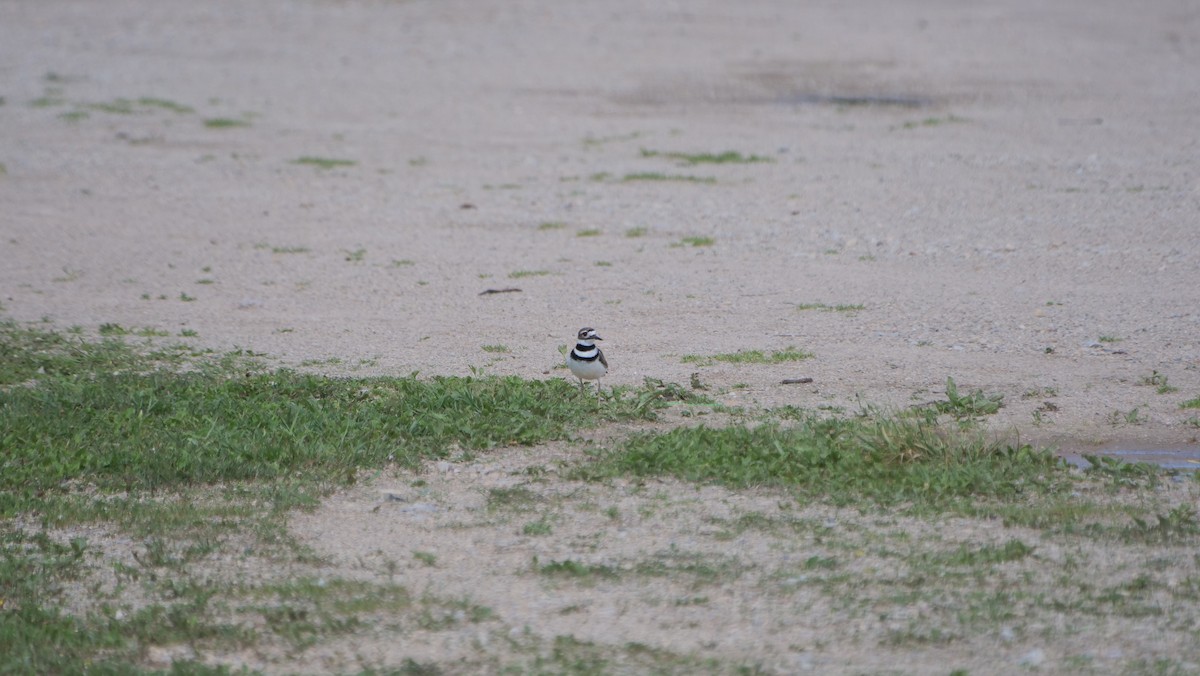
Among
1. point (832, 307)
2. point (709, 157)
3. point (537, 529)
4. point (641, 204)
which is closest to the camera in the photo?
point (537, 529)

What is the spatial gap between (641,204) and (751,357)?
4847 mm

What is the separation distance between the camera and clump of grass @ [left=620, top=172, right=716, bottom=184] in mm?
13711

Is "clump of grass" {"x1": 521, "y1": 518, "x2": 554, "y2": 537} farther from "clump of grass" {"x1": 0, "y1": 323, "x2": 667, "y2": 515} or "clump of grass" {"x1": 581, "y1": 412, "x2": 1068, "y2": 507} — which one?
"clump of grass" {"x1": 0, "y1": 323, "x2": 667, "y2": 515}

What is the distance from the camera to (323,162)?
585 inches

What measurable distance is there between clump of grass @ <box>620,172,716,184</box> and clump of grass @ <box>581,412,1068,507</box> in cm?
728

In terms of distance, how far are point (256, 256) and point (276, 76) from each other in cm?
1036

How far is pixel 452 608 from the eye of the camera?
4992 millimetres

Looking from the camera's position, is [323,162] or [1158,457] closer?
[1158,457]

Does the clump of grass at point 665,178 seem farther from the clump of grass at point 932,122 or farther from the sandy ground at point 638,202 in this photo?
the clump of grass at point 932,122

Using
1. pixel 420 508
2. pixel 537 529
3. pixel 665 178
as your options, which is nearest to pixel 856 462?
pixel 537 529

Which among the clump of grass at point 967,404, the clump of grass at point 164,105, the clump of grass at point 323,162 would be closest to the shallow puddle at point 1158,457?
the clump of grass at point 967,404

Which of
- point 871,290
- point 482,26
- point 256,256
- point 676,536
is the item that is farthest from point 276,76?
point 676,536

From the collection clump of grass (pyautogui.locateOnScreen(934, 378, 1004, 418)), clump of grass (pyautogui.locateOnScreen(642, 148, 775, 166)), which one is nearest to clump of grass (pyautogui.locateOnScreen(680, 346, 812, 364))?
clump of grass (pyautogui.locateOnScreen(934, 378, 1004, 418))

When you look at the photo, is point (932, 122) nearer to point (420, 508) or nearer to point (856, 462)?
point (856, 462)
